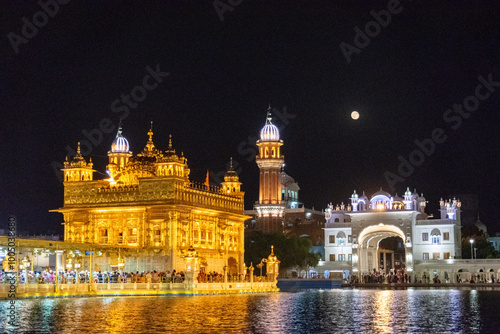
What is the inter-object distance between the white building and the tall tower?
361 inches

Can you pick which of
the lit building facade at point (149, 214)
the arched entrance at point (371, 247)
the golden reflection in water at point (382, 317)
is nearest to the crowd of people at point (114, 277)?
the lit building facade at point (149, 214)

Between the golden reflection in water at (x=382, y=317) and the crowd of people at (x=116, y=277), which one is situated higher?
the crowd of people at (x=116, y=277)

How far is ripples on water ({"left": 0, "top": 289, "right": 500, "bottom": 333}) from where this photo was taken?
28469 millimetres

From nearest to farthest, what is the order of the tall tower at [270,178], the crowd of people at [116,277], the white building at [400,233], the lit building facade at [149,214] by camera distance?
1. the crowd of people at [116,277]
2. the lit building facade at [149,214]
3. the white building at [400,233]
4. the tall tower at [270,178]

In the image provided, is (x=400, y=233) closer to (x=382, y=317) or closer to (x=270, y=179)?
(x=270, y=179)

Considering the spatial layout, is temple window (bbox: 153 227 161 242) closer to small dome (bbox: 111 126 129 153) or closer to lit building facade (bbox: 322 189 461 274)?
small dome (bbox: 111 126 129 153)

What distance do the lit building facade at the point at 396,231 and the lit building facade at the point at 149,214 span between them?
31721 mm

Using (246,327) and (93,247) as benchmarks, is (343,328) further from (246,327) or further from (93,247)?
(93,247)

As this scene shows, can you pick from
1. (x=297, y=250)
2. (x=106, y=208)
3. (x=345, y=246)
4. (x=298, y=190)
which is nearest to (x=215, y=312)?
(x=106, y=208)

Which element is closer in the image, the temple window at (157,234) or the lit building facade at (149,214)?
the lit building facade at (149,214)

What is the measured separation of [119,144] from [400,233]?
34.3 m

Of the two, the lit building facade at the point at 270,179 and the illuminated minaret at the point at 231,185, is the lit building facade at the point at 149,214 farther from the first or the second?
the lit building facade at the point at 270,179

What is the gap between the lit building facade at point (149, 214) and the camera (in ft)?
198

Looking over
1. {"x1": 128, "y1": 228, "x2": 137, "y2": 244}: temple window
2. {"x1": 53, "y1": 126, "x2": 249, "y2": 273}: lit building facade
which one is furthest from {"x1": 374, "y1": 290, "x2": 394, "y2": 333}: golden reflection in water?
{"x1": 128, "y1": 228, "x2": 137, "y2": 244}: temple window
